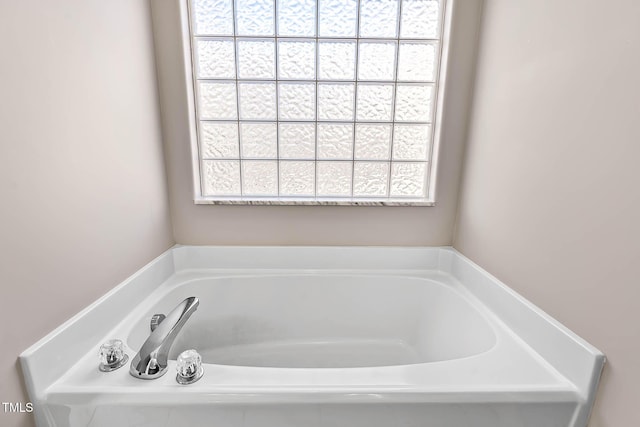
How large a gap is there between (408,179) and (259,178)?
30.2 inches

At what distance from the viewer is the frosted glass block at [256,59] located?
141cm

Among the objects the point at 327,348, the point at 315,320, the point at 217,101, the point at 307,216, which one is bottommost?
the point at 327,348

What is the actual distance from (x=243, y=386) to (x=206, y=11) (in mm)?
1533

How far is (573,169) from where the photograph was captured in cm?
Answer: 82

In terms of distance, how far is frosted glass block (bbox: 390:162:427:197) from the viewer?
1543 millimetres

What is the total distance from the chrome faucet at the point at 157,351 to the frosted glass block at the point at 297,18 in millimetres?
1274

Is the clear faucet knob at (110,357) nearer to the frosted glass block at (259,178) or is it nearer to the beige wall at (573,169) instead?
the frosted glass block at (259,178)

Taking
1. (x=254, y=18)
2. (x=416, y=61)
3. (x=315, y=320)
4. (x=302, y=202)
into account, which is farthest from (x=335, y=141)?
(x=315, y=320)

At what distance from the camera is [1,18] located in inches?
26.4

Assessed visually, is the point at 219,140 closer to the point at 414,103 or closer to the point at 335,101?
the point at 335,101

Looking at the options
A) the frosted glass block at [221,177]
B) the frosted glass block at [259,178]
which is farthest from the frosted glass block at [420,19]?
the frosted glass block at [221,177]

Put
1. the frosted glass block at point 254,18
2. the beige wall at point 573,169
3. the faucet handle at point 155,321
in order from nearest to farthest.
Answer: the beige wall at point 573,169 → the faucet handle at point 155,321 → the frosted glass block at point 254,18

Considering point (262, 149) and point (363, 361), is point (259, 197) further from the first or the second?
point (363, 361)

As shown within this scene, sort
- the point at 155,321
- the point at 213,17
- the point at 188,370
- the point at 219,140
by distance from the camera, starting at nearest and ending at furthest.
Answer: the point at 188,370, the point at 155,321, the point at 213,17, the point at 219,140
